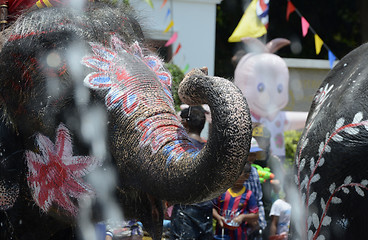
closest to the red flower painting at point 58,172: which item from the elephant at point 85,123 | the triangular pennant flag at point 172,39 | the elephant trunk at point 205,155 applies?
the elephant at point 85,123

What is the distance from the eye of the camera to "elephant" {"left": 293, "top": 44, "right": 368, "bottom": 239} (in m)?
2.39

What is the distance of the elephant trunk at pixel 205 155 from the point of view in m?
1.82

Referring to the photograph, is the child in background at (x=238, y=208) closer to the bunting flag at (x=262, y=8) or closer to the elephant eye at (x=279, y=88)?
the elephant eye at (x=279, y=88)

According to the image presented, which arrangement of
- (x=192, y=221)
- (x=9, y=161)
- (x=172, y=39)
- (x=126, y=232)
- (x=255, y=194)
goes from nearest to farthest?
(x=9, y=161) → (x=126, y=232) → (x=192, y=221) → (x=255, y=194) → (x=172, y=39)

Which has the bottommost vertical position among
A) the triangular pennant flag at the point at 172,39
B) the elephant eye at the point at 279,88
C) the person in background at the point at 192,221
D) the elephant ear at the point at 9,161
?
the elephant eye at the point at 279,88

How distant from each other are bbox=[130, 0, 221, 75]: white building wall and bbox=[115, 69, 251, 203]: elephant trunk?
6.96 metres

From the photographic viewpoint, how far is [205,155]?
185cm

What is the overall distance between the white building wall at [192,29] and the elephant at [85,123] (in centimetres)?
637

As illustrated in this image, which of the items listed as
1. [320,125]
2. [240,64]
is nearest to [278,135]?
[240,64]

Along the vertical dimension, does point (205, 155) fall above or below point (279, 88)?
above

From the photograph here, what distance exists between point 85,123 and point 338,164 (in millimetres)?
1031

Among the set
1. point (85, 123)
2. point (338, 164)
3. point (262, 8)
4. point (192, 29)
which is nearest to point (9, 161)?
point (85, 123)

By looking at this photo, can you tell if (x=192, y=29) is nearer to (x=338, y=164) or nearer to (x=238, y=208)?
(x=238, y=208)

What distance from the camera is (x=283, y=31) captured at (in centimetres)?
1354
